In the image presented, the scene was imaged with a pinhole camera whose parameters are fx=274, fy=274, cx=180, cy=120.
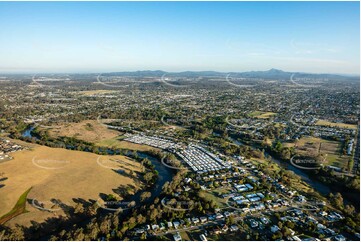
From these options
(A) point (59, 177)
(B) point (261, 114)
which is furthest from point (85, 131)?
(B) point (261, 114)

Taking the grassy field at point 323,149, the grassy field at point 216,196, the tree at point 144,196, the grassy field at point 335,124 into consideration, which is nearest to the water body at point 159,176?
the tree at point 144,196

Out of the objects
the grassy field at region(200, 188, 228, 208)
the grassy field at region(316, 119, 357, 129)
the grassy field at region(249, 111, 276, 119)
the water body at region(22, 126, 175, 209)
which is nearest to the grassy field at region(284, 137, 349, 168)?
the grassy field at region(316, 119, 357, 129)

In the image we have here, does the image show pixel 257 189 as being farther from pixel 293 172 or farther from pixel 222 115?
pixel 222 115

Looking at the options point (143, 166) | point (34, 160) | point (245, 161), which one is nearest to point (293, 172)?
point (245, 161)

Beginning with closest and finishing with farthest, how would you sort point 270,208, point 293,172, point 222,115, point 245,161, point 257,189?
point 270,208 → point 257,189 → point 293,172 → point 245,161 → point 222,115

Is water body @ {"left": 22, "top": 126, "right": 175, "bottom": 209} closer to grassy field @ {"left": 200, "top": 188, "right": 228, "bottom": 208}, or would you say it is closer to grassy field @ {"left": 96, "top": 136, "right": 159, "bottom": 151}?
grassy field @ {"left": 96, "top": 136, "right": 159, "bottom": 151}

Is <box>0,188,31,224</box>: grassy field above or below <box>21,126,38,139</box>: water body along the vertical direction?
above

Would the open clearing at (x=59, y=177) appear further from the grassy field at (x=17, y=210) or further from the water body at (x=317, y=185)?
the water body at (x=317, y=185)
